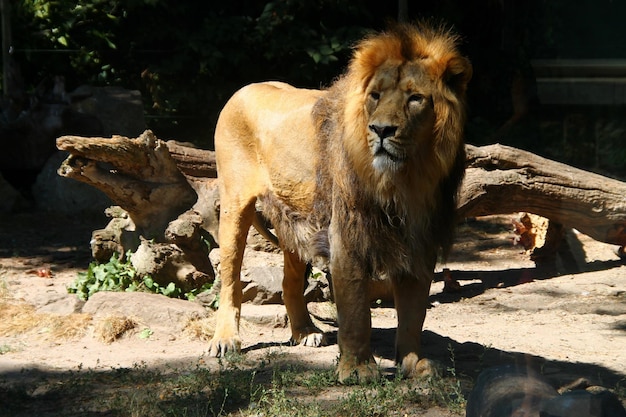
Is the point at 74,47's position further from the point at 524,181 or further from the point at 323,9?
the point at 524,181

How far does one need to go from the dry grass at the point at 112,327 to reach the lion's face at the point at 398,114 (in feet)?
8.94

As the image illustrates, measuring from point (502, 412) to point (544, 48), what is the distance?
4.45 metres

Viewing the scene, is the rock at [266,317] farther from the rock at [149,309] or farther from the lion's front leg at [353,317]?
the lion's front leg at [353,317]

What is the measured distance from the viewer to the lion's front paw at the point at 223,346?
6.14m

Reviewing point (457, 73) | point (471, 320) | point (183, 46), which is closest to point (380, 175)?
point (457, 73)

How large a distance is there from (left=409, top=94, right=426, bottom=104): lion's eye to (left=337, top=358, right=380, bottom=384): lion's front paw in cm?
148

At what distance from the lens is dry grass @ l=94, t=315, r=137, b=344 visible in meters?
6.60

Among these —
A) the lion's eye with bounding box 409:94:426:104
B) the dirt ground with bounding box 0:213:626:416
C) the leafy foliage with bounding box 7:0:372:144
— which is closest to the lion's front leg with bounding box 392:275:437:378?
the dirt ground with bounding box 0:213:626:416

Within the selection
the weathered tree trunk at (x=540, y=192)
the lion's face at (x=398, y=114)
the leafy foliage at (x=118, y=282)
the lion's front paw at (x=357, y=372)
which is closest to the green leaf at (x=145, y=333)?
the leafy foliage at (x=118, y=282)

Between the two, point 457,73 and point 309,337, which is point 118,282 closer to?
point 309,337

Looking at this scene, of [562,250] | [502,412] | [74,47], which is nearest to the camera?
[502,412]

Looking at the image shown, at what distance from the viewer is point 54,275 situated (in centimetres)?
854

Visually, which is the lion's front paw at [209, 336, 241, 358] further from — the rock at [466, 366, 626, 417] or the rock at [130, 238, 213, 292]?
the rock at [466, 366, 626, 417]

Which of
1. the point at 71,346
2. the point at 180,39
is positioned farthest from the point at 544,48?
the point at 180,39
